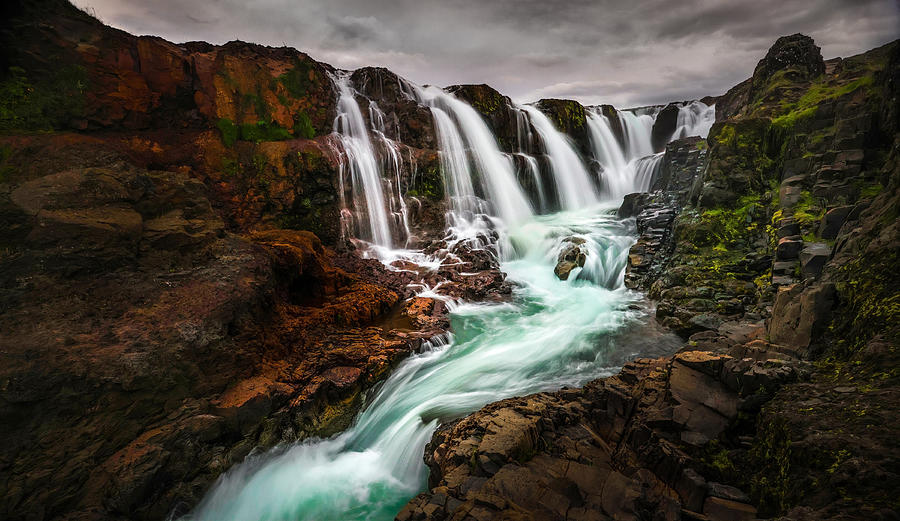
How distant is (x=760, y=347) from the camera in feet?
16.0

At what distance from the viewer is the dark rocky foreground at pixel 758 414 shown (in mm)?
3031

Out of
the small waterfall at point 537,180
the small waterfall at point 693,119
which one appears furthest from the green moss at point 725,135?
the small waterfall at point 693,119

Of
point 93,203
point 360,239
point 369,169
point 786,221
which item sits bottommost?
point 786,221

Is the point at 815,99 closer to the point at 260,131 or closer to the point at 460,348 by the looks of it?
the point at 460,348

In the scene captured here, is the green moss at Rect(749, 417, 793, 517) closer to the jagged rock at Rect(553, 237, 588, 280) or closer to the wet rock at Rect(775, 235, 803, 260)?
the wet rock at Rect(775, 235, 803, 260)

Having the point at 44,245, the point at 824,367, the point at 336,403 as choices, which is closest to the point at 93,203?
the point at 44,245

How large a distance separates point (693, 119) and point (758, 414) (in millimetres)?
33038

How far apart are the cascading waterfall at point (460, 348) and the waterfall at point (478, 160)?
77 mm

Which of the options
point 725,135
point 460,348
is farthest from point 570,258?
point 460,348

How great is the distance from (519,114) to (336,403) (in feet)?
71.4

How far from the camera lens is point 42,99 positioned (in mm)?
8672

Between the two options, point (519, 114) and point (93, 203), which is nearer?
point (93, 203)

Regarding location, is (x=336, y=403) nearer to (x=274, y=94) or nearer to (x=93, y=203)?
(x=93, y=203)

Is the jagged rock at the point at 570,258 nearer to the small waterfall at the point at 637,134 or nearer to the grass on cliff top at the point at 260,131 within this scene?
the grass on cliff top at the point at 260,131
